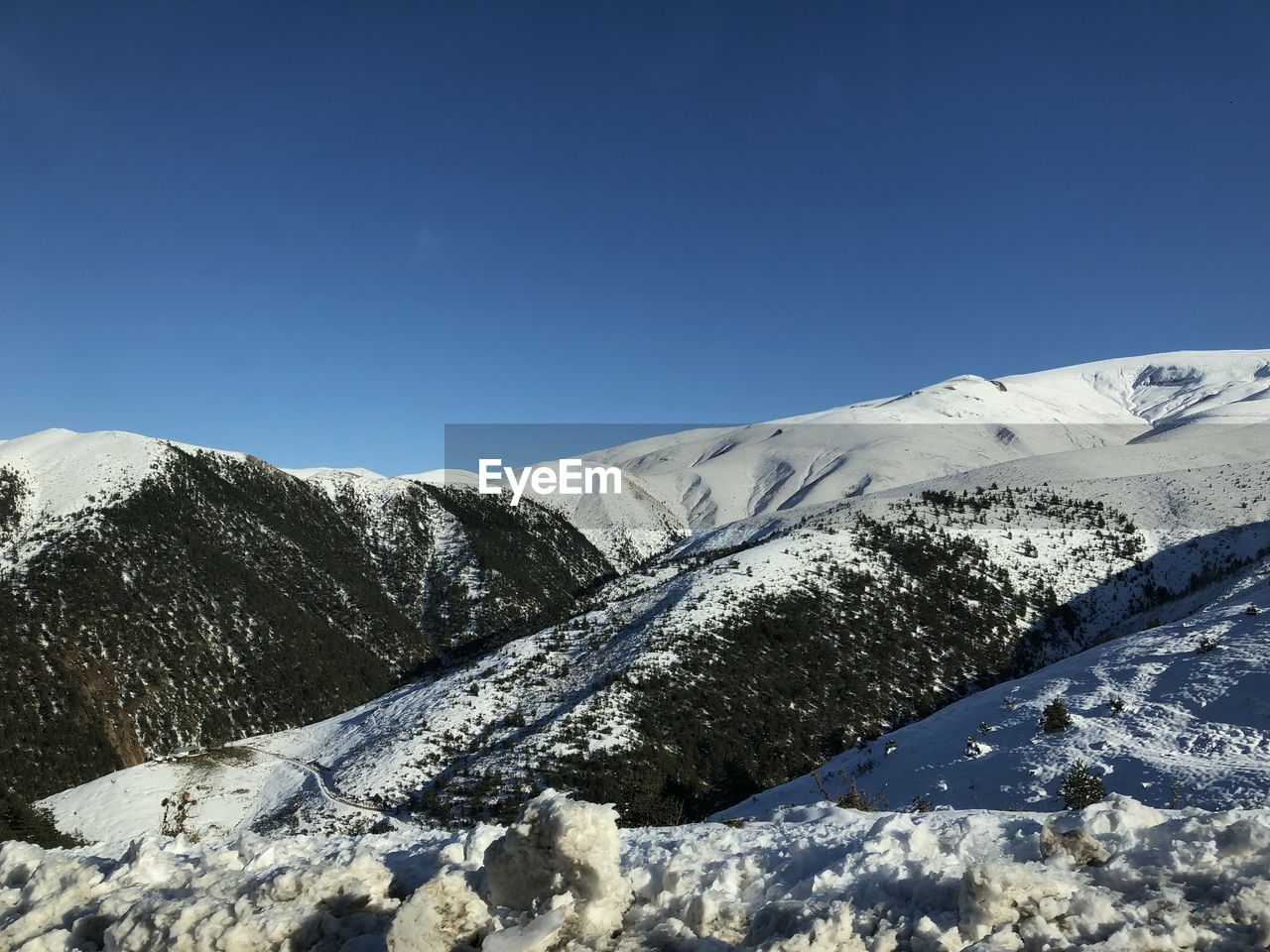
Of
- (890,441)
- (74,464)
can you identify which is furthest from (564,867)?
(890,441)

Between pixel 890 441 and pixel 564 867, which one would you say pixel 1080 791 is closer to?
pixel 564 867

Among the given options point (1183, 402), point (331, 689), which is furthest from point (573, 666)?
point (1183, 402)

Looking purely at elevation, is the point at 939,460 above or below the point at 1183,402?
below

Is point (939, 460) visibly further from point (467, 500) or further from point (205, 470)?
point (205, 470)

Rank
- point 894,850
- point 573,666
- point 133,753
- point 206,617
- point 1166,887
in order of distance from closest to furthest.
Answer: point 1166,887 → point 894,850 → point 573,666 → point 133,753 → point 206,617

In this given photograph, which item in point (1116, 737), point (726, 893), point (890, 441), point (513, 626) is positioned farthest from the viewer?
point (890, 441)

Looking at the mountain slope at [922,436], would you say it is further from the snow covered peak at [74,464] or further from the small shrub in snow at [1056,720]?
the small shrub in snow at [1056,720]

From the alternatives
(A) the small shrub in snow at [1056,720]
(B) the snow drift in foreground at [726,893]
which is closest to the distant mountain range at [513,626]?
(A) the small shrub in snow at [1056,720]
